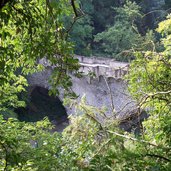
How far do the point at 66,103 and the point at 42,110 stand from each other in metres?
13.1

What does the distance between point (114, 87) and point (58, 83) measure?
35.4ft

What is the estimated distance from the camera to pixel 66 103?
4793mm

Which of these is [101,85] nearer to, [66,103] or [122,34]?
[122,34]

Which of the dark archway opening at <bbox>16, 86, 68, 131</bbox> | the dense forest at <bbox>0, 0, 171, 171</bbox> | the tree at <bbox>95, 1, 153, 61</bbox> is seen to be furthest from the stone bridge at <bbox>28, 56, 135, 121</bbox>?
the dense forest at <bbox>0, 0, 171, 171</bbox>

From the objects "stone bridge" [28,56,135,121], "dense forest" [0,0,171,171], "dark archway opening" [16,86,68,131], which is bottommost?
"dark archway opening" [16,86,68,131]

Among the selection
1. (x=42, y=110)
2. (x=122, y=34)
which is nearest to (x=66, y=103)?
(x=122, y=34)

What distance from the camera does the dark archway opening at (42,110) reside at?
1670 cm

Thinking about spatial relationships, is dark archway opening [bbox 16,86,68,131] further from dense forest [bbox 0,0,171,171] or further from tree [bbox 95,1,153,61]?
dense forest [bbox 0,0,171,171]

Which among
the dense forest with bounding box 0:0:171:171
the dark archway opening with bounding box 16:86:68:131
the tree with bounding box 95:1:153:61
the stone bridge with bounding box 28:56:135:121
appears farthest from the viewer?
the dark archway opening with bounding box 16:86:68:131

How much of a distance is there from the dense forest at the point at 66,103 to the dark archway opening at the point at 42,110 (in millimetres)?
11052

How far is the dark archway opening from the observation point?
16703mm

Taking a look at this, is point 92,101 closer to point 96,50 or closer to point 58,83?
point 96,50

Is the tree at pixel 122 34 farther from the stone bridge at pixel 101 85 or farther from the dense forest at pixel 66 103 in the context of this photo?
the dense forest at pixel 66 103

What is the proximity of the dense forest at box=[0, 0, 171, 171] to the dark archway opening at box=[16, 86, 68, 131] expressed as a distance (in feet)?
36.3
